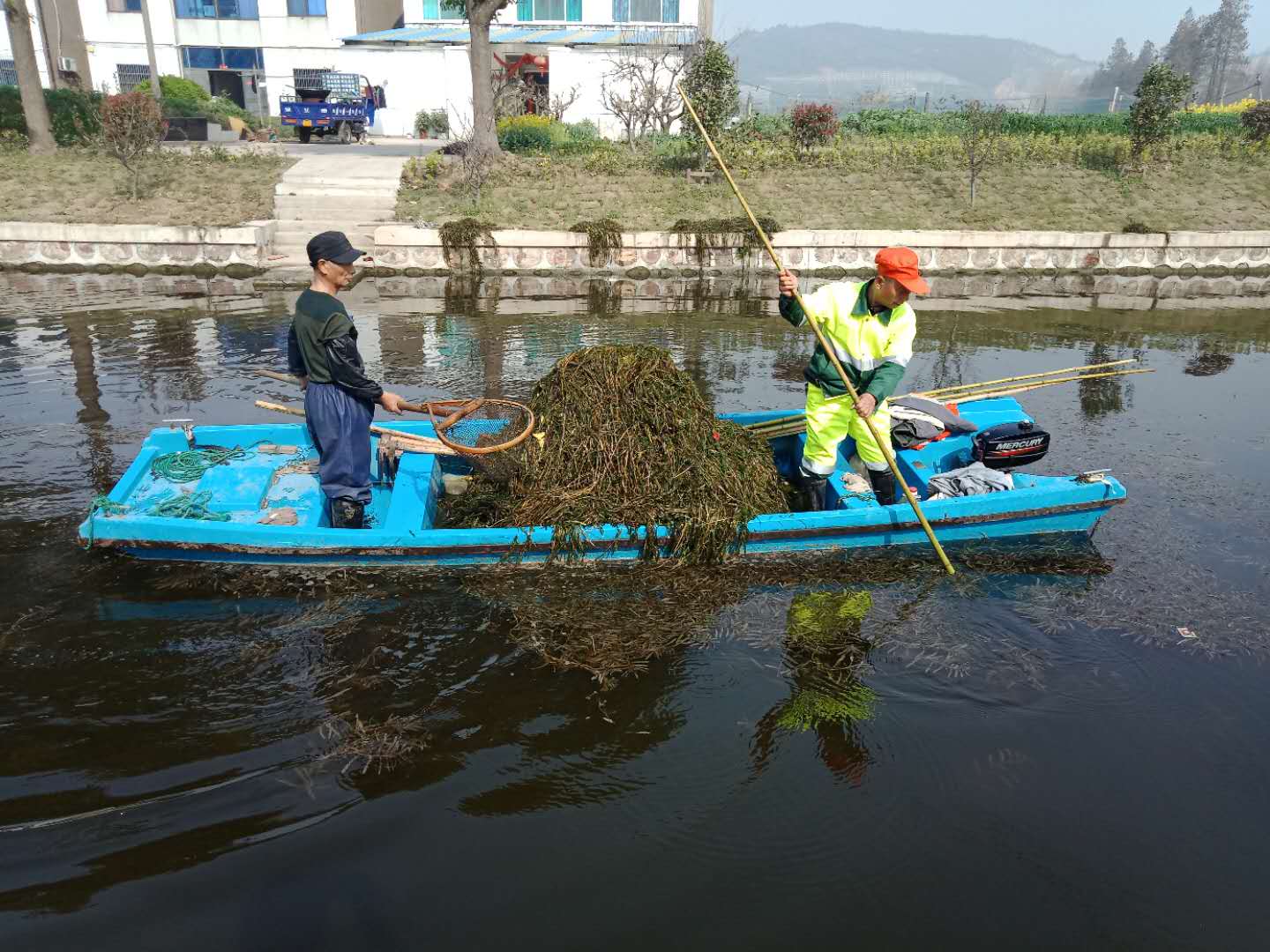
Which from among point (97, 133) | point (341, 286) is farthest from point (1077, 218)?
point (97, 133)

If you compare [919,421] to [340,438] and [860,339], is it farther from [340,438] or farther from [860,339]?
[340,438]

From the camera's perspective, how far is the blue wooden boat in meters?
5.03

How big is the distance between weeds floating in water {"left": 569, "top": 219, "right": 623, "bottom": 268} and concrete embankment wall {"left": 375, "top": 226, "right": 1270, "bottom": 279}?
6cm

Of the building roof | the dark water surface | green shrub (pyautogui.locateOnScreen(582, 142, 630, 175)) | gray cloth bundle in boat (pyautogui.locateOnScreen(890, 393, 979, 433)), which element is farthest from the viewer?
the building roof

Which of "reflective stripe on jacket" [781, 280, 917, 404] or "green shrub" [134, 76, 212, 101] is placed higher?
"green shrub" [134, 76, 212, 101]

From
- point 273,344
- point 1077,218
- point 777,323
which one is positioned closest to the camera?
point 273,344

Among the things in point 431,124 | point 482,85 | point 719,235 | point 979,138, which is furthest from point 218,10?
point 979,138

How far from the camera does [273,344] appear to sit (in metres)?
10.5

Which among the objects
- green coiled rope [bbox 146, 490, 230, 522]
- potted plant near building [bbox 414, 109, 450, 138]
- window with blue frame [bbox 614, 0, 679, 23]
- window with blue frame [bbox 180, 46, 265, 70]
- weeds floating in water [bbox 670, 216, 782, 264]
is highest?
window with blue frame [bbox 614, 0, 679, 23]

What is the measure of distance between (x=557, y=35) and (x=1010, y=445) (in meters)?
28.1

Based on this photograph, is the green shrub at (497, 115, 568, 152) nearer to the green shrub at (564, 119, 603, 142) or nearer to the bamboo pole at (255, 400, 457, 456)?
the green shrub at (564, 119, 603, 142)

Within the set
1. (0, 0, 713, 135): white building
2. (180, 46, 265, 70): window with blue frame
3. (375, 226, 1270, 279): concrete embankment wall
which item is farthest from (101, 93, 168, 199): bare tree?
(180, 46, 265, 70): window with blue frame

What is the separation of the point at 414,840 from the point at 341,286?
2983mm

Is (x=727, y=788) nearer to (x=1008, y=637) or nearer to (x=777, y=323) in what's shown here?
(x=1008, y=637)
